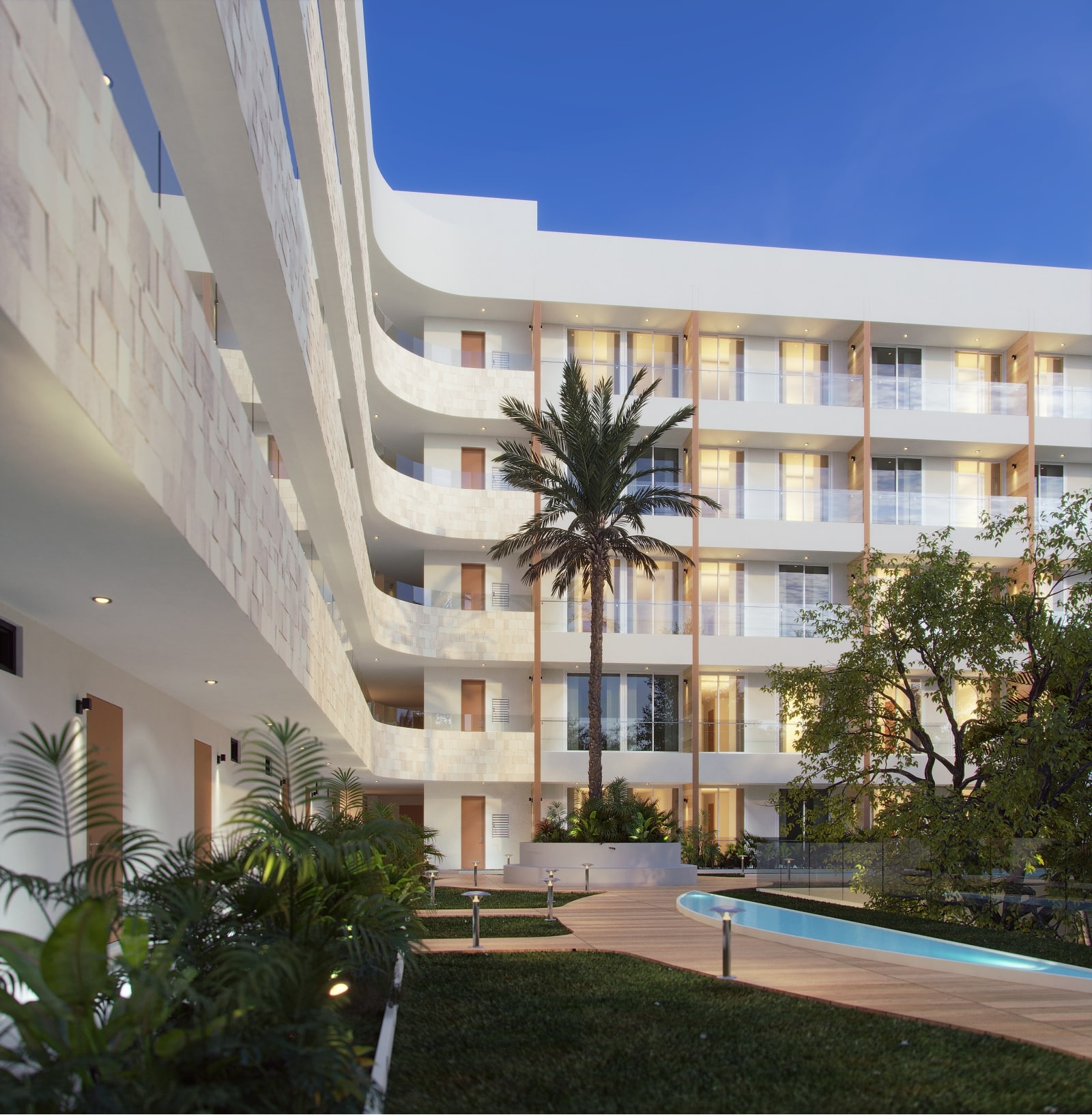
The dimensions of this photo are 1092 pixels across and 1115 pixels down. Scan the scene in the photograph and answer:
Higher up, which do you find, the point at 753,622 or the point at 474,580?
the point at 474,580

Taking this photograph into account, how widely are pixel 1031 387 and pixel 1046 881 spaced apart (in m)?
22.1

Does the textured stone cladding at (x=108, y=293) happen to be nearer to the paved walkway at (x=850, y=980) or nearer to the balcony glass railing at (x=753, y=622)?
the paved walkway at (x=850, y=980)

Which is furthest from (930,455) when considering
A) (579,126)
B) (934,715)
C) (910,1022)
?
(579,126)

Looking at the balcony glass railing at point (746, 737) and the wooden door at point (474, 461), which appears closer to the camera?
the balcony glass railing at point (746, 737)

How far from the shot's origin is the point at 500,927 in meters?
17.5

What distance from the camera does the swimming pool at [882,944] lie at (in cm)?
1173

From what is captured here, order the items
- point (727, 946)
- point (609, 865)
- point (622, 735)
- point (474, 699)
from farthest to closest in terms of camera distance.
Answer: point (474, 699) < point (622, 735) < point (609, 865) < point (727, 946)

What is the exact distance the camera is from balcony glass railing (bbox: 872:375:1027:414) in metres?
38.9

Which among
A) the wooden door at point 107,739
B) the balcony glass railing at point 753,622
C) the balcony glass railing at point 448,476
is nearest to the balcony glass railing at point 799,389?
the balcony glass railing at point 753,622

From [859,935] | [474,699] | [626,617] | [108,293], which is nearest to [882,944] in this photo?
[859,935]

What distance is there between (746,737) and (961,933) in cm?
2051

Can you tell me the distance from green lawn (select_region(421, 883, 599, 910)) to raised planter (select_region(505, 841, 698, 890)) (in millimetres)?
1367

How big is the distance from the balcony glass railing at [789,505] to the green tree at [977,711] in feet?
42.5

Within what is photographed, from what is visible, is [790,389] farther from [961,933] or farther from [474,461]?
[961,933]
